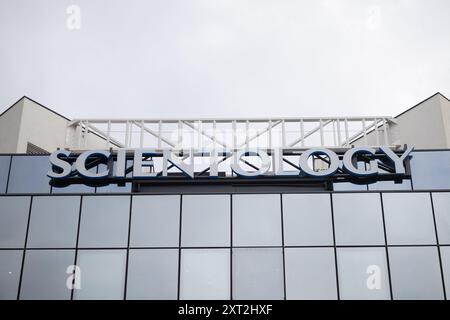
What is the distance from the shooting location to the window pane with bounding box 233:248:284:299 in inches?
1067

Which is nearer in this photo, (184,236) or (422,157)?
(184,236)

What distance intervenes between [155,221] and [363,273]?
919cm

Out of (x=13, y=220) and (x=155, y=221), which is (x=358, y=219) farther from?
(x=13, y=220)

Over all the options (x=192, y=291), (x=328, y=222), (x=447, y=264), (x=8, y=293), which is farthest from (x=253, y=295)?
(x=8, y=293)

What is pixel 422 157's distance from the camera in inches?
1266

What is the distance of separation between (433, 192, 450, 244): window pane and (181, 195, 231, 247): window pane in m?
9.09

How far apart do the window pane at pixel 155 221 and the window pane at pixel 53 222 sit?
8.72 feet

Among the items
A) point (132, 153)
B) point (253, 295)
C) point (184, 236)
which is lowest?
point (253, 295)

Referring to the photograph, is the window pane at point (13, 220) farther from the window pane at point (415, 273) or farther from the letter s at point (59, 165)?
the window pane at point (415, 273)

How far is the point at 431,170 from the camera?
104 ft

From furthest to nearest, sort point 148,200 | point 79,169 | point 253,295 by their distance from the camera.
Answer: point 79,169
point 148,200
point 253,295

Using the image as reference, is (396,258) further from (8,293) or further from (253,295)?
(8,293)

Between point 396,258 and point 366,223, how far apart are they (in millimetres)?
1939

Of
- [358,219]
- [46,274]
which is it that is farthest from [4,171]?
[358,219]
